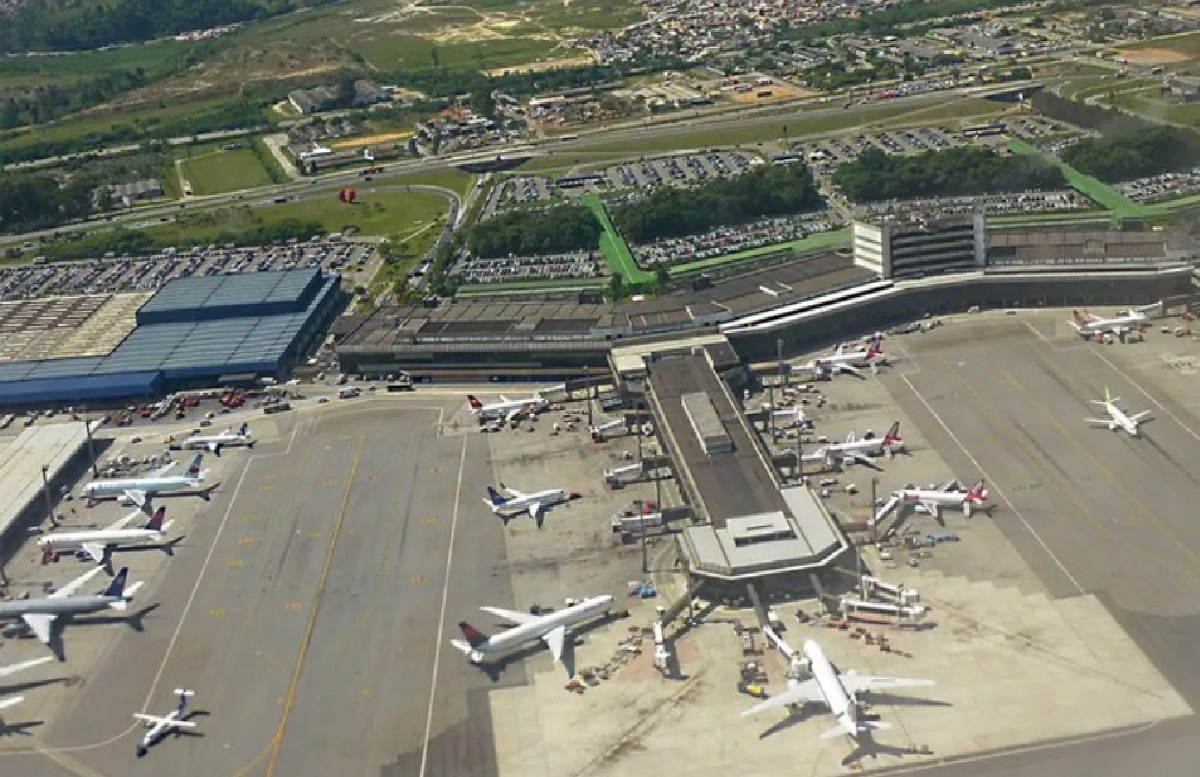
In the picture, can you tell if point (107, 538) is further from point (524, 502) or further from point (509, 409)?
point (509, 409)

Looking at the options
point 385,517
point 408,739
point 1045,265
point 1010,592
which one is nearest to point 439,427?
point 385,517

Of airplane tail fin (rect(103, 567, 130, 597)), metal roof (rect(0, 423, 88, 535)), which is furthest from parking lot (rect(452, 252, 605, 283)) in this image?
airplane tail fin (rect(103, 567, 130, 597))

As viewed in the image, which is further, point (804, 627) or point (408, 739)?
point (804, 627)

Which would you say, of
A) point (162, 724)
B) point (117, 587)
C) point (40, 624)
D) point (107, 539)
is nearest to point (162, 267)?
point (107, 539)

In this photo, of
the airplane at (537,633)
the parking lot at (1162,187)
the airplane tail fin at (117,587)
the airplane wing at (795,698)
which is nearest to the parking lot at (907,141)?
the parking lot at (1162,187)

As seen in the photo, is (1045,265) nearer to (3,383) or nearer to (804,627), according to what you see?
(804,627)

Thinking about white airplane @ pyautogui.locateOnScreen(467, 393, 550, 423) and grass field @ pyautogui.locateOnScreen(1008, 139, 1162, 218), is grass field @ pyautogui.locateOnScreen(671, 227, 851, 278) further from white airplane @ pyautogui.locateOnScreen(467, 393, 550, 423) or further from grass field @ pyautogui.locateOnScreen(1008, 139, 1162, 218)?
white airplane @ pyautogui.locateOnScreen(467, 393, 550, 423)

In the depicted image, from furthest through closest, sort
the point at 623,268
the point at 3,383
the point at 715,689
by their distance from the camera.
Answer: the point at 623,268 → the point at 3,383 → the point at 715,689
